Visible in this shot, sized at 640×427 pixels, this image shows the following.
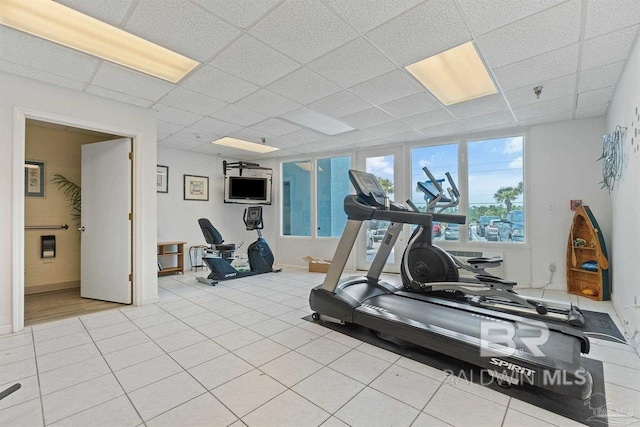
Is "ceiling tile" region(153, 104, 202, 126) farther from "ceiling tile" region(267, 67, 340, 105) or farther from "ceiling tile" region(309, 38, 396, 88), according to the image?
"ceiling tile" region(309, 38, 396, 88)

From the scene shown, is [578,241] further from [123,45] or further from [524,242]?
[123,45]

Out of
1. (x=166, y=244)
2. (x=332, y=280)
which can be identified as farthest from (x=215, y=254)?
(x=332, y=280)

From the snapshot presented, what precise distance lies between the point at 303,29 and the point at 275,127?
2.59 metres

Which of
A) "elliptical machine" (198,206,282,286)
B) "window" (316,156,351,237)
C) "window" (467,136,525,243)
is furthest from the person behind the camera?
"window" (316,156,351,237)

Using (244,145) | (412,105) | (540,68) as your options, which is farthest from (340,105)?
(244,145)

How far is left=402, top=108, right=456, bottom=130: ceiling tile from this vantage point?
4.10 m

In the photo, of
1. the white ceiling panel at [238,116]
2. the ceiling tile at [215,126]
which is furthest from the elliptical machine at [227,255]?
the white ceiling panel at [238,116]

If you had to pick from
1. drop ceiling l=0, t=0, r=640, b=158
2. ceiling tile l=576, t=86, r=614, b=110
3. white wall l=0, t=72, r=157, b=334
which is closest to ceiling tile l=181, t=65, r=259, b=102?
drop ceiling l=0, t=0, r=640, b=158

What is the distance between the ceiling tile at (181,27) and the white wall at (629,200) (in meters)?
3.41

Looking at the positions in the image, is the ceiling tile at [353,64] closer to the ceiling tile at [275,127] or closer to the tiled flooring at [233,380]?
the ceiling tile at [275,127]

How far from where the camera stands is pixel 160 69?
2967 millimetres

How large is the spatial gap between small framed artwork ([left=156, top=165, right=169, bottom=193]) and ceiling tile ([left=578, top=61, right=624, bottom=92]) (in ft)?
21.9

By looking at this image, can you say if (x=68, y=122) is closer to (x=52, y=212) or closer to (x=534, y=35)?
(x=52, y=212)

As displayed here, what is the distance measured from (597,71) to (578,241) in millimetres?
2414
